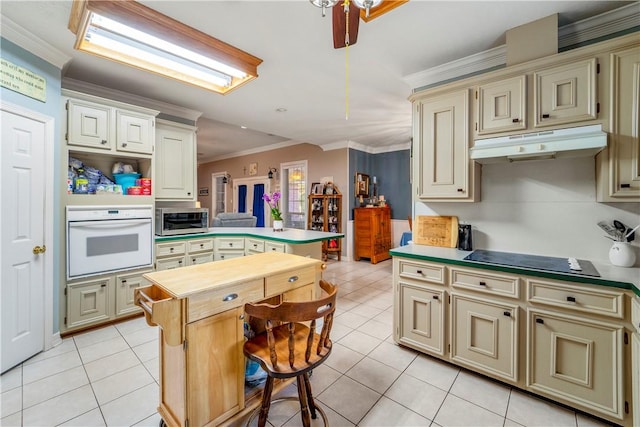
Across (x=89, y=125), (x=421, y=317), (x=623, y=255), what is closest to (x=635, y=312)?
(x=623, y=255)

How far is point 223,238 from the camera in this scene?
3807 millimetres

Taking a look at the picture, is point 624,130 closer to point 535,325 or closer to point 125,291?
point 535,325

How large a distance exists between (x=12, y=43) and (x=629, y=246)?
4.82 meters

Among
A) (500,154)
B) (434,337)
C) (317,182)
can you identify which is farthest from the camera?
(317,182)

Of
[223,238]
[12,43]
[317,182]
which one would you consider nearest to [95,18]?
[12,43]

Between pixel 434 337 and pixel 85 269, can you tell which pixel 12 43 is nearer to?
pixel 85 269

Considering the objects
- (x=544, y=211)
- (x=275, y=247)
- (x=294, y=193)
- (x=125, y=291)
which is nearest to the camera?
(x=544, y=211)

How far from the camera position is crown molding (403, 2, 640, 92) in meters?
1.88

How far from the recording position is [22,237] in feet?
7.17

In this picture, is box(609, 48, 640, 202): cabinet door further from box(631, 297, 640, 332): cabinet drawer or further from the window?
the window

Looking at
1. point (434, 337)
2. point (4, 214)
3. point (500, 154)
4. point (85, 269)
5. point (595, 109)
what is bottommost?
point (434, 337)

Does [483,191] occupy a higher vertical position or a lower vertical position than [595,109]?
lower

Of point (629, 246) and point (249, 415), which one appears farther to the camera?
point (629, 246)

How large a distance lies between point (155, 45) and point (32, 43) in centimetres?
104
